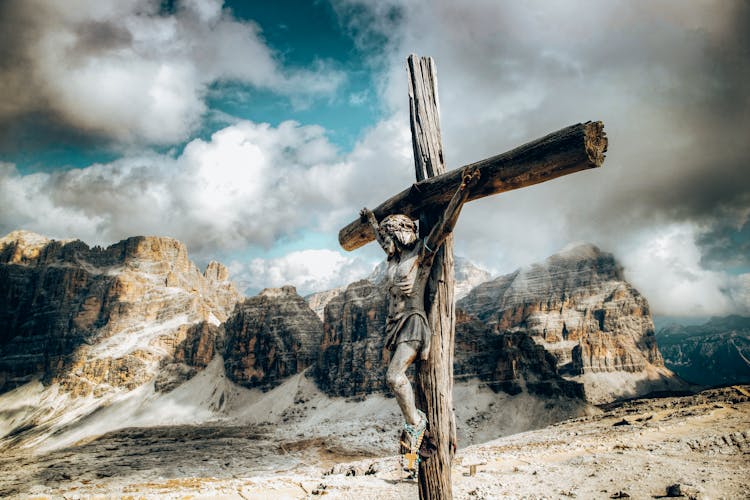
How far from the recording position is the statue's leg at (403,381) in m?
4.41

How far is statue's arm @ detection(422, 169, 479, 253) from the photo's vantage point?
15.1 feet

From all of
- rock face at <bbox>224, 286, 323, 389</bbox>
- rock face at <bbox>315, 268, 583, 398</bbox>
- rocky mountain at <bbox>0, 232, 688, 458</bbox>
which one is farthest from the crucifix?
rock face at <bbox>224, 286, 323, 389</bbox>

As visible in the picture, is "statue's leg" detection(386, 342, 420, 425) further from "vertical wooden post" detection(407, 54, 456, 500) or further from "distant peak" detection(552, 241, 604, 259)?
"distant peak" detection(552, 241, 604, 259)

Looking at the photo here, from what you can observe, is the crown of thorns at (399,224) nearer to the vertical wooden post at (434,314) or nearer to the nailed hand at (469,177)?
the vertical wooden post at (434,314)

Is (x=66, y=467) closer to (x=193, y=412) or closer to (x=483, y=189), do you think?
(x=193, y=412)

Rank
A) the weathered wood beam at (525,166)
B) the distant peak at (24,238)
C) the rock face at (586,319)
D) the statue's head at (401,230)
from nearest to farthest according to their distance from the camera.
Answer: the weathered wood beam at (525,166) < the statue's head at (401,230) < the rock face at (586,319) < the distant peak at (24,238)

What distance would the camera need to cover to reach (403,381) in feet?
14.6

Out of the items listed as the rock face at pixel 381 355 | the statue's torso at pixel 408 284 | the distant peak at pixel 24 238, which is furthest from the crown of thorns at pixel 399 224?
the distant peak at pixel 24 238

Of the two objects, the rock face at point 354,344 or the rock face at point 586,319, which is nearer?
the rock face at point 354,344

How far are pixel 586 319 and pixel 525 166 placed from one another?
577ft

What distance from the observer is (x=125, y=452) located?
68000 mm

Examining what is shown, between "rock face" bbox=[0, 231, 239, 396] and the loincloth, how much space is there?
5427 inches

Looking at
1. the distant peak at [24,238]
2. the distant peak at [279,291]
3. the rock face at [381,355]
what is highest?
Result: the distant peak at [24,238]

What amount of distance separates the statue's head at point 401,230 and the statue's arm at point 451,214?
0.29 meters
